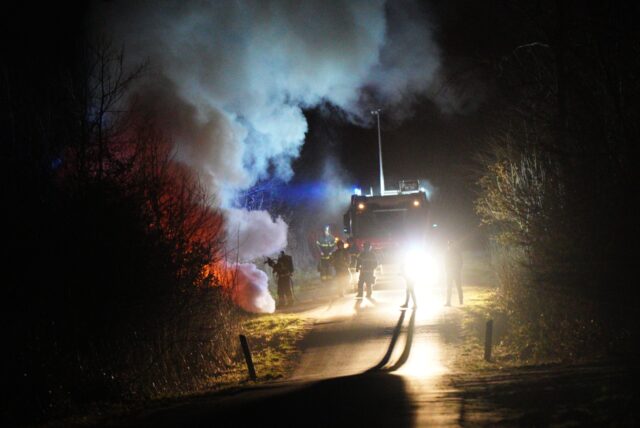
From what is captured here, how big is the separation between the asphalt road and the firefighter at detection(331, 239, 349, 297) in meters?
5.81

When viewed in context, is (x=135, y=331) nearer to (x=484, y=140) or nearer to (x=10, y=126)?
(x=10, y=126)

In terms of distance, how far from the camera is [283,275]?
20391mm

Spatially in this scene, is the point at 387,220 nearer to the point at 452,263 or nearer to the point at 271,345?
the point at 452,263

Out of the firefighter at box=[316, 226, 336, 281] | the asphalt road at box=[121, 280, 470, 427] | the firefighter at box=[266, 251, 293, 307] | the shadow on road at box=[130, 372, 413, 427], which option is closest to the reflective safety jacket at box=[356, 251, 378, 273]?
the firefighter at box=[266, 251, 293, 307]

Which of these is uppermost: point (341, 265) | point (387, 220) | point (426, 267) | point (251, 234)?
point (387, 220)

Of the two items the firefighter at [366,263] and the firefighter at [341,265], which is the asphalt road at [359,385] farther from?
the firefighter at [341,265]

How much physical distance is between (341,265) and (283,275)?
273cm

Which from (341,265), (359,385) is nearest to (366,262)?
(341,265)

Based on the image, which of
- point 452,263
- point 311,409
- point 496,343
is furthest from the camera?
point 452,263

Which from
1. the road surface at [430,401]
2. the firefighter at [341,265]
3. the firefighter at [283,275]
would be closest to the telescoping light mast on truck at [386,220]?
the firefighter at [341,265]

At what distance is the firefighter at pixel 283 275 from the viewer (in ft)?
66.3

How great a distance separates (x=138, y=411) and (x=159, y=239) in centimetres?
405

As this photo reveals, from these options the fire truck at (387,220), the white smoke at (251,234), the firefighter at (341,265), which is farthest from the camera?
the fire truck at (387,220)

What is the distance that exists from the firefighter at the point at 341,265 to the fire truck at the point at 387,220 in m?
2.46
